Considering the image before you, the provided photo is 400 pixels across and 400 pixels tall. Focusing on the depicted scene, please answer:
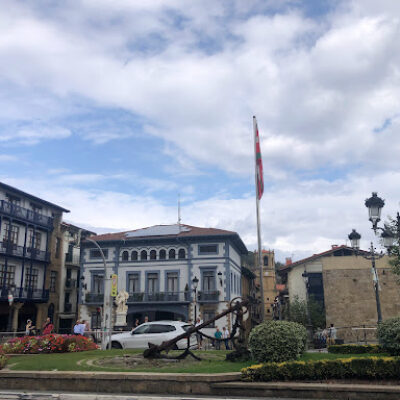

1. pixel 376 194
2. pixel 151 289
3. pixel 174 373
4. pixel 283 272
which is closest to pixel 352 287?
pixel 283 272

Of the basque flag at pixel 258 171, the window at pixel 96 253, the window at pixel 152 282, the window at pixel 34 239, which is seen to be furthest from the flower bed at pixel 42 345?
A: the window at pixel 34 239

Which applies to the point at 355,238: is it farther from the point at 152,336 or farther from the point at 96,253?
the point at 96,253

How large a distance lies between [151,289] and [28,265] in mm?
11947

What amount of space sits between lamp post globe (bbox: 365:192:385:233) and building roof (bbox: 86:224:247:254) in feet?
77.9

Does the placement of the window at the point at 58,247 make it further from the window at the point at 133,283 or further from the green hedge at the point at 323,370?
the green hedge at the point at 323,370

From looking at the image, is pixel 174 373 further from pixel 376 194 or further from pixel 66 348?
pixel 376 194

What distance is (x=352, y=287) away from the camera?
36.9 metres

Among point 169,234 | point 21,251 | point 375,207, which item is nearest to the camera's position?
point 375,207

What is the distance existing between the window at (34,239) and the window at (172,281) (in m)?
13.6

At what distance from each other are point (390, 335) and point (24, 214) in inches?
1395

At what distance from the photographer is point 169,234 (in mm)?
40969

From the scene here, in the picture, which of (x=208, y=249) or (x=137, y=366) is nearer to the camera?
(x=137, y=366)

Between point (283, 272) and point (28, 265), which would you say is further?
point (283, 272)

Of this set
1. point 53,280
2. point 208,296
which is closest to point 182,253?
point 208,296
